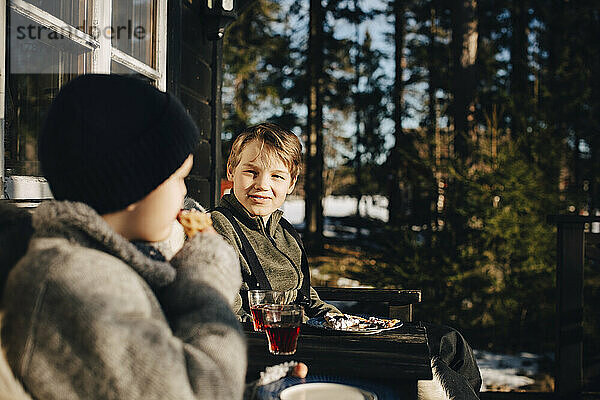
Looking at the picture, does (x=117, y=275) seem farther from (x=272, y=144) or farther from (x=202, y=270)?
(x=272, y=144)

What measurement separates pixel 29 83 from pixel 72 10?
371 millimetres

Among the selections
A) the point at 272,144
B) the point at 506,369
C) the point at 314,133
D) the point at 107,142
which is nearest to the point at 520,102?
the point at 506,369

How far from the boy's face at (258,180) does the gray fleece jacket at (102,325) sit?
4.18ft

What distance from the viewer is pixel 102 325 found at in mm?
952

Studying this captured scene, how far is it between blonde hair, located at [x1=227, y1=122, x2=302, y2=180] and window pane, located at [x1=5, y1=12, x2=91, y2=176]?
706 millimetres

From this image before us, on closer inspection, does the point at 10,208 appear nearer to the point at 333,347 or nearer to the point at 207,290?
the point at 207,290

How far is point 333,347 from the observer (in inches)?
69.0

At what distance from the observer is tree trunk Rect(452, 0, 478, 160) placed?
7043mm

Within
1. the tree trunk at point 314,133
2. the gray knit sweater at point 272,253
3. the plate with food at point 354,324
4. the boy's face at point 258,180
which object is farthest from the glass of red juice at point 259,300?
the tree trunk at point 314,133

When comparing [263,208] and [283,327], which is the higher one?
[263,208]

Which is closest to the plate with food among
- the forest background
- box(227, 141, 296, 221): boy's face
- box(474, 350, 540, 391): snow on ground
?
box(227, 141, 296, 221): boy's face

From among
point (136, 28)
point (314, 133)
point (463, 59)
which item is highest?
point (463, 59)

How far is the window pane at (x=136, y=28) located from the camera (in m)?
2.54

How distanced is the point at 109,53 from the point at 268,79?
12543 mm
